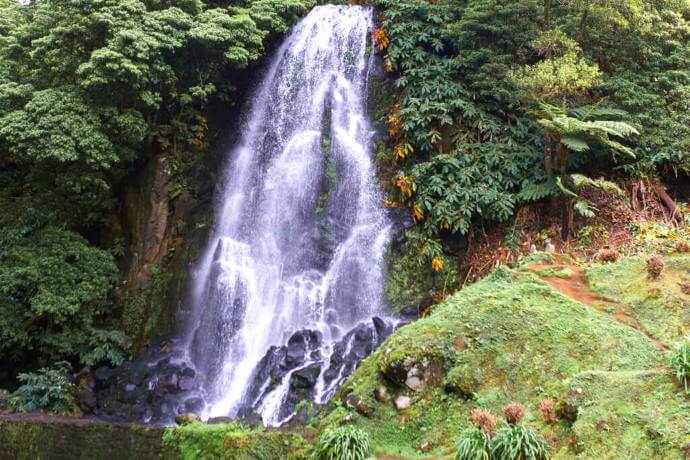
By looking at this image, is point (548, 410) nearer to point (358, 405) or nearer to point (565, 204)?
point (358, 405)

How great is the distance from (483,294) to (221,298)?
711cm

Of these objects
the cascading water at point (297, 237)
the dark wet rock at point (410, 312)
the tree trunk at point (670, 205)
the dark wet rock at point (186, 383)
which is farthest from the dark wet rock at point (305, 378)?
the tree trunk at point (670, 205)

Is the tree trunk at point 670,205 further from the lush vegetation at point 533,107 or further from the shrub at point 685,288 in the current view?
the shrub at point 685,288

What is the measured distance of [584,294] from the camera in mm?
6539

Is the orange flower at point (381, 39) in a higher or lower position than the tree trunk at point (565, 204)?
higher

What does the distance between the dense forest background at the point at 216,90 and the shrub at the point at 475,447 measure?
6.29m

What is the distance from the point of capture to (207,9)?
13.4 m

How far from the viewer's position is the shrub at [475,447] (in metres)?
4.09

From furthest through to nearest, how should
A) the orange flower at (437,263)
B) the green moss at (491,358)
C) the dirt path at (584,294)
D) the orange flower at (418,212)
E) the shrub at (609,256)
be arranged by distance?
the orange flower at (418,212) < the orange flower at (437,263) < the shrub at (609,256) < the dirt path at (584,294) < the green moss at (491,358)

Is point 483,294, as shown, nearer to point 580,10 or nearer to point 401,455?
point 401,455

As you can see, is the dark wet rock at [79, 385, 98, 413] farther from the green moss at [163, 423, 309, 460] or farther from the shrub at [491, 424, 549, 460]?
the shrub at [491, 424, 549, 460]

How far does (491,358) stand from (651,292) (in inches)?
94.9

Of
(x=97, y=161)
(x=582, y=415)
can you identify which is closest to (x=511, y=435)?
(x=582, y=415)

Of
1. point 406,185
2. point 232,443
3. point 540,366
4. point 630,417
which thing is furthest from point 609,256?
point 232,443
